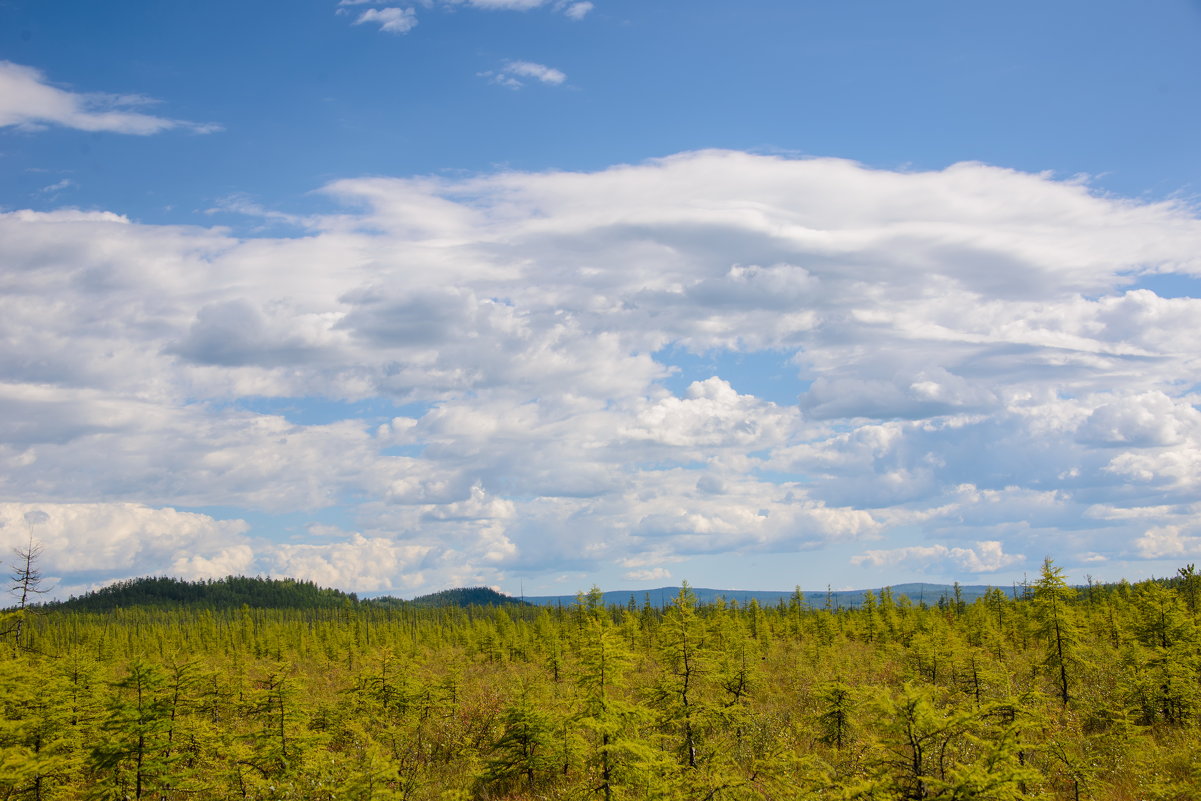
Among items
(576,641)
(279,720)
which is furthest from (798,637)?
(279,720)

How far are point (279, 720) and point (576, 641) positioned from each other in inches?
1520

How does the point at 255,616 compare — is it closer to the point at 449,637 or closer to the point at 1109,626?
the point at 449,637

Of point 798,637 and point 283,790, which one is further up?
point 283,790

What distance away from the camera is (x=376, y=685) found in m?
27.0

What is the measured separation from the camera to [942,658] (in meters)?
30.3

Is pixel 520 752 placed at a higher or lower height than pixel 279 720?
lower

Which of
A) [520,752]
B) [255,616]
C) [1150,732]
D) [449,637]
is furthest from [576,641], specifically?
[255,616]

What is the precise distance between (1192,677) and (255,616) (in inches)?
7368

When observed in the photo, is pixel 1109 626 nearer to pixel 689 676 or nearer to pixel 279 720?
pixel 689 676

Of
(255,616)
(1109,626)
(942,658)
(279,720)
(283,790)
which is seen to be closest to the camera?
(283,790)

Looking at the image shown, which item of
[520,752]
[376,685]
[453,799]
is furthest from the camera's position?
[376,685]

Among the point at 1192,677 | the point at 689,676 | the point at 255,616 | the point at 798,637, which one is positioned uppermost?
the point at 689,676

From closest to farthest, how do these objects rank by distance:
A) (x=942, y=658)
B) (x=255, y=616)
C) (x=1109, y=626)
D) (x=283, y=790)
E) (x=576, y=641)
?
(x=283, y=790) < (x=942, y=658) < (x=1109, y=626) < (x=576, y=641) < (x=255, y=616)

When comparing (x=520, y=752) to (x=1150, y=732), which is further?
(x=1150, y=732)
